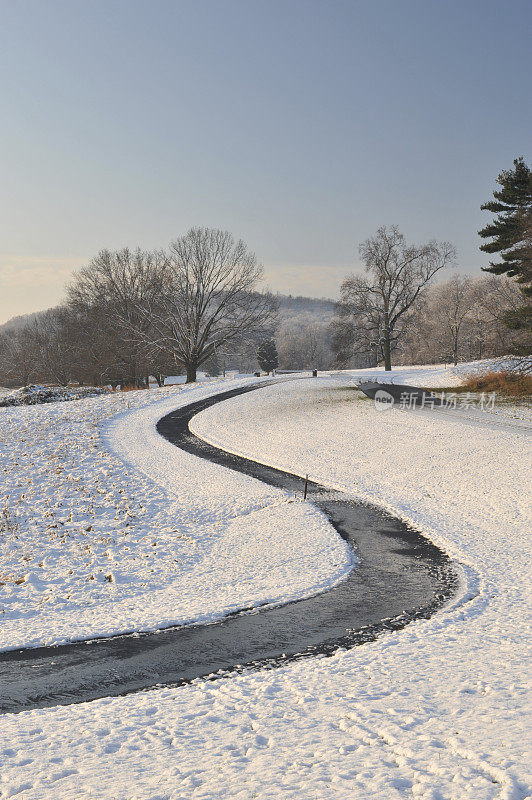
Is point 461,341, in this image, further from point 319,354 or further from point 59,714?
point 59,714

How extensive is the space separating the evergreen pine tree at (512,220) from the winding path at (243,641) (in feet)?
88.5

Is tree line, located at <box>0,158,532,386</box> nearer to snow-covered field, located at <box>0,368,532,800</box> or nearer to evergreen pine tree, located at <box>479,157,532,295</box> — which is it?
evergreen pine tree, located at <box>479,157,532,295</box>

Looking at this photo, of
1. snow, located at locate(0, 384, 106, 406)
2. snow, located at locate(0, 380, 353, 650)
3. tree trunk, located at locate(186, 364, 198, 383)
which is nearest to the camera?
snow, located at locate(0, 380, 353, 650)

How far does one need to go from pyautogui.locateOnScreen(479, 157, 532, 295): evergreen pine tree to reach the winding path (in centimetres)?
2697

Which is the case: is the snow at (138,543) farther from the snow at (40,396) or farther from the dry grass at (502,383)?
the dry grass at (502,383)

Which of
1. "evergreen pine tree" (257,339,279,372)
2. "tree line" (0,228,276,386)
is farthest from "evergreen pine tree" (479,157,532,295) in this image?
"evergreen pine tree" (257,339,279,372)

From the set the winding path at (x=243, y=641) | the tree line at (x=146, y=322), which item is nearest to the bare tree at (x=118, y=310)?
the tree line at (x=146, y=322)

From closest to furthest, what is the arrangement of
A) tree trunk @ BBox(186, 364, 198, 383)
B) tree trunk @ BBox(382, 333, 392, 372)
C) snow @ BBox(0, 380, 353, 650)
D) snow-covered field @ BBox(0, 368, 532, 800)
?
1. snow-covered field @ BBox(0, 368, 532, 800)
2. snow @ BBox(0, 380, 353, 650)
3. tree trunk @ BBox(186, 364, 198, 383)
4. tree trunk @ BBox(382, 333, 392, 372)

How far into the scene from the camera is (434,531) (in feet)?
44.1

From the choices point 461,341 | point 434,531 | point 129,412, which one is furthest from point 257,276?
point 461,341

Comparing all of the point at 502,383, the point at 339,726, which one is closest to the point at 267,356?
the point at 502,383

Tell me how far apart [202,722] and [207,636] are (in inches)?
107

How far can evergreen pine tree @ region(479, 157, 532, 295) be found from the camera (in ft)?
108

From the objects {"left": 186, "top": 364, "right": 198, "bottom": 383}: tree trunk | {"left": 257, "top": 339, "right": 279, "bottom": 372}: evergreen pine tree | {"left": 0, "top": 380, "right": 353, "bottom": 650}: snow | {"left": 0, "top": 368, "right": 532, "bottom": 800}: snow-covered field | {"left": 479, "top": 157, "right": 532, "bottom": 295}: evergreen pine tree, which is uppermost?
{"left": 479, "top": 157, "right": 532, "bottom": 295}: evergreen pine tree
